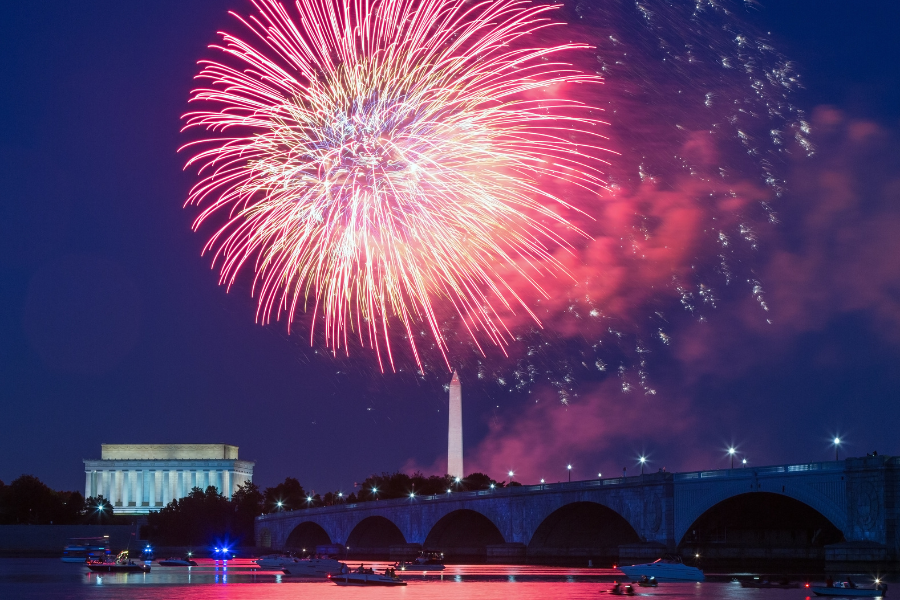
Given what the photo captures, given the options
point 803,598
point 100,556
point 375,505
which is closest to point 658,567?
point 803,598

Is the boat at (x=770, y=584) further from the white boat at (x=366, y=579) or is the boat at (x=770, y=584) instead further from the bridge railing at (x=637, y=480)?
the white boat at (x=366, y=579)

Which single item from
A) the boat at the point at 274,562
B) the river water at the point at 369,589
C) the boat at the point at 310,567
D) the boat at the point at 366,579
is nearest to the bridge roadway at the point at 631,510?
the river water at the point at 369,589

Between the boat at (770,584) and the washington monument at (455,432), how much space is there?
91.2m

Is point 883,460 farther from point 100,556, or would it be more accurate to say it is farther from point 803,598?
point 100,556

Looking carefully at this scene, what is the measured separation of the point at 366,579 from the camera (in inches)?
3428

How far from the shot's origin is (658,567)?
8931 cm

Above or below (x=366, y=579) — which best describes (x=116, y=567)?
below

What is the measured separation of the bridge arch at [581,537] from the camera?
127062 mm

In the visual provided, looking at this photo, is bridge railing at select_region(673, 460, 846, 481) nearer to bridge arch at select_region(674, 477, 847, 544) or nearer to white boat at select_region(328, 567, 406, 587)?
bridge arch at select_region(674, 477, 847, 544)

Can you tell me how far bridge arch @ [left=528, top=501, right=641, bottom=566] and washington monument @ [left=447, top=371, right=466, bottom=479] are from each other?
46.0 m

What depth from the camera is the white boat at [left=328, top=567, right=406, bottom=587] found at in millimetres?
85750

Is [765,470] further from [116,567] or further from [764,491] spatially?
[116,567]

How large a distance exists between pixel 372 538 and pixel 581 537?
208 ft

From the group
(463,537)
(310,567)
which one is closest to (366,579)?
(310,567)
